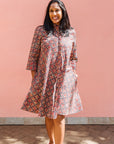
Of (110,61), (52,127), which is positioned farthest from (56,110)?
(110,61)

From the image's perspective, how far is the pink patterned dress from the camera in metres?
2.04

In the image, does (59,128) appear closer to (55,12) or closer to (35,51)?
(35,51)

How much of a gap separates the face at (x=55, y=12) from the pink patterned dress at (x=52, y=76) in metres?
0.09

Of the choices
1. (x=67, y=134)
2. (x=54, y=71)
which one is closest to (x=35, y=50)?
(x=54, y=71)

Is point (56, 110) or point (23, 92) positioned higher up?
point (56, 110)

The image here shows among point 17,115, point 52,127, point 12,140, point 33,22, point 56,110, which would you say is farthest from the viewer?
point 17,115

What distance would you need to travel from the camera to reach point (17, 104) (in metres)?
3.05

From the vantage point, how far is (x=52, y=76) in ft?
6.81

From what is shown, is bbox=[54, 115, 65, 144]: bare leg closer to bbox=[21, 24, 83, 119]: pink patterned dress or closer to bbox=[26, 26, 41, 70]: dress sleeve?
bbox=[21, 24, 83, 119]: pink patterned dress

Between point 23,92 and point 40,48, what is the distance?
Result: 108 centimetres

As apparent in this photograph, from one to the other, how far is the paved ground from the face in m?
1.45

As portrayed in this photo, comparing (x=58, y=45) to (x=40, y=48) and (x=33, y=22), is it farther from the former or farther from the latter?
(x=33, y=22)

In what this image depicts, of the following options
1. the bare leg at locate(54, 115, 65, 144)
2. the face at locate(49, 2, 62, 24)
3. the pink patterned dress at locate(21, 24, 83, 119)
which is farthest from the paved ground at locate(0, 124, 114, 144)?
the face at locate(49, 2, 62, 24)

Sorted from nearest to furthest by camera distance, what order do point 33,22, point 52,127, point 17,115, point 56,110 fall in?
point 56,110
point 52,127
point 33,22
point 17,115
